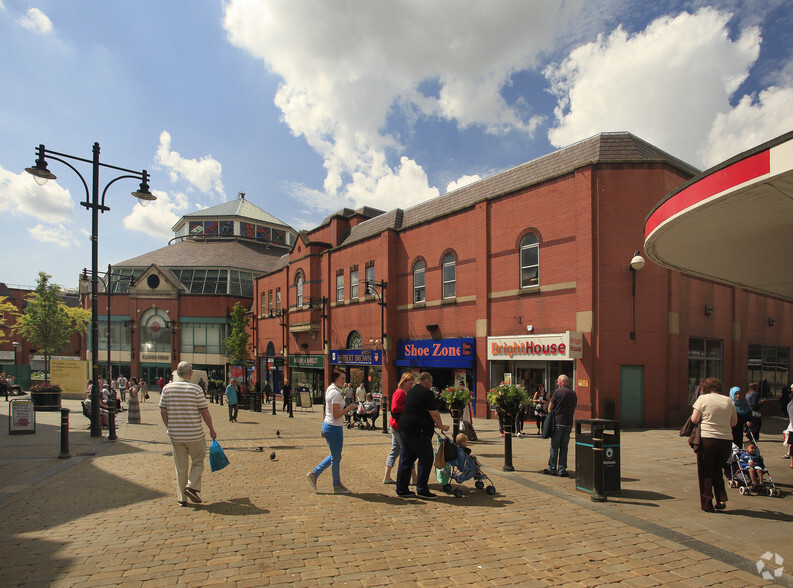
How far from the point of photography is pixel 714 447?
646cm

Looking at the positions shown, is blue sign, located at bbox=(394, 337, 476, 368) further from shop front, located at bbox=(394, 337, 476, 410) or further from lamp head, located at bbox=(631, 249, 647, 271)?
lamp head, located at bbox=(631, 249, 647, 271)

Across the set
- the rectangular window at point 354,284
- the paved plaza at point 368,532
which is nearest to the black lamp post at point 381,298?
the rectangular window at point 354,284

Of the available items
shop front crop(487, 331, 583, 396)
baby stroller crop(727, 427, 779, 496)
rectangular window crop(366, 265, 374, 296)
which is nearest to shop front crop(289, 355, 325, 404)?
rectangular window crop(366, 265, 374, 296)

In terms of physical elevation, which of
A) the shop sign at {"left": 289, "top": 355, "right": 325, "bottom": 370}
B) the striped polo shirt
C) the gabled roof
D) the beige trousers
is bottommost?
the shop sign at {"left": 289, "top": 355, "right": 325, "bottom": 370}

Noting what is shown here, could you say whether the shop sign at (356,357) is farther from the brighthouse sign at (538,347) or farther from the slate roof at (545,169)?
the brighthouse sign at (538,347)

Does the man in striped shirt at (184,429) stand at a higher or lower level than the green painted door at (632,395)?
higher

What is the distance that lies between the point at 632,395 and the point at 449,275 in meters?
9.72

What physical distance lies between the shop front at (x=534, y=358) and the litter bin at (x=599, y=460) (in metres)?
9.34

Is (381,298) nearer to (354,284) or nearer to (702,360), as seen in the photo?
(354,284)

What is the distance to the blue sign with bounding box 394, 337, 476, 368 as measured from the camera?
2098 cm

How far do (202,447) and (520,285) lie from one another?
15.0 metres

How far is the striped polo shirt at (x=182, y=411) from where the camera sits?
639cm

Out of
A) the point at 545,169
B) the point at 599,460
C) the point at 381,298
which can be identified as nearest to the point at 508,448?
the point at 599,460

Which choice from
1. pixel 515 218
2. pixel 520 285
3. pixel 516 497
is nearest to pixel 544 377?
pixel 520 285
